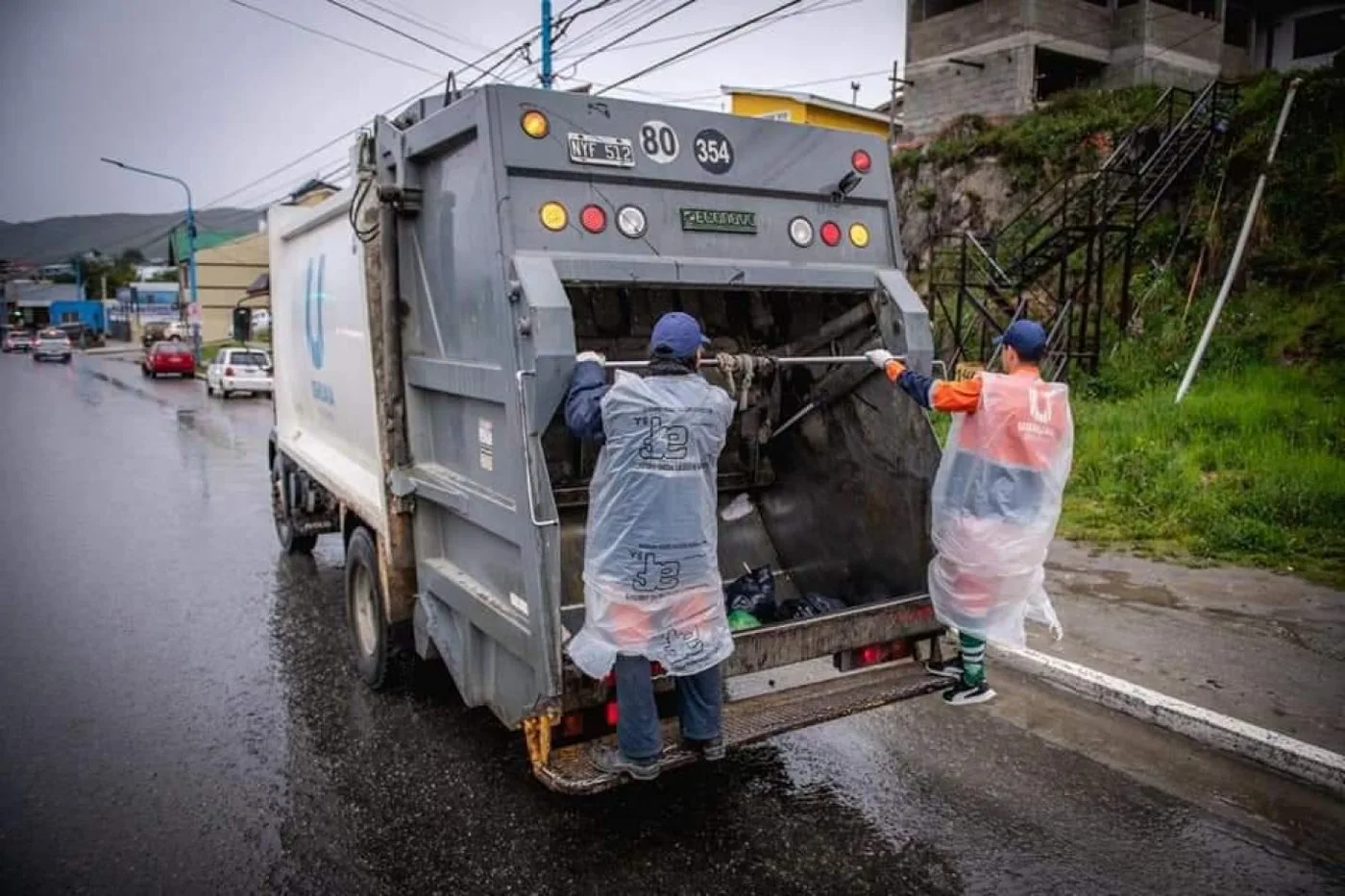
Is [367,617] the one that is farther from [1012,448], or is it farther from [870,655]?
[1012,448]

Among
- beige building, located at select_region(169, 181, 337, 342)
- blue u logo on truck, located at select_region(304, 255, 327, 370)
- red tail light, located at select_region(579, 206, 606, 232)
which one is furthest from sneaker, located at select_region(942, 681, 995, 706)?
beige building, located at select_region(169, 181, 337, 342)

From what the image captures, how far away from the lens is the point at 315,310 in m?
5.88

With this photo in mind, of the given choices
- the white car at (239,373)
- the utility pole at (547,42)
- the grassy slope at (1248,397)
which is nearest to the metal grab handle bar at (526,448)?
the grassy slope at (1248,397)

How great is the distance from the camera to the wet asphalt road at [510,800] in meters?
3.35

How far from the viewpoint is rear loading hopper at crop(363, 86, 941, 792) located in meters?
3.41

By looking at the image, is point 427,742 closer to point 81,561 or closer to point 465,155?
point 465,155

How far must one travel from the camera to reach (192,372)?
3331 cm

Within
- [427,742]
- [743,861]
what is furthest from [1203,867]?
[427,742]

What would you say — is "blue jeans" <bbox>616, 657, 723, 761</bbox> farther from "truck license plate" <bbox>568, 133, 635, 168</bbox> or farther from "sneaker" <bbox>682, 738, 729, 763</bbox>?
"truck license plate" <bbox>568, 133, 635, 168</bbox>

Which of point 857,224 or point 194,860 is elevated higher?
point 857,224

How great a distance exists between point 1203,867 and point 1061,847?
1.54 ft

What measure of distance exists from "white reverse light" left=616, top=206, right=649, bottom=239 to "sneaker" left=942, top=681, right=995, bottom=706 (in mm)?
2347

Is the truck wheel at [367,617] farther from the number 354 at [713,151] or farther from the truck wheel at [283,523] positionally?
the truck wheel at [283,523]

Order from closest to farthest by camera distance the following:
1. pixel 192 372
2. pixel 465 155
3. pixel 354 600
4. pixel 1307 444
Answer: pixel 465 155, pixel 354 600, pixel 1307 444, pixel 192 372
